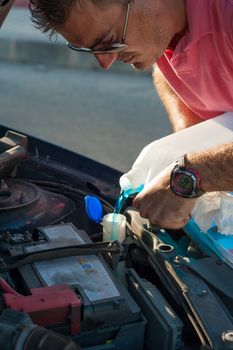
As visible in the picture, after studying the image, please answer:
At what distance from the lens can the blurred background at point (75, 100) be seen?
5465mm

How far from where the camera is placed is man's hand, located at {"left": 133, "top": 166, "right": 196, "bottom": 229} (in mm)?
1918

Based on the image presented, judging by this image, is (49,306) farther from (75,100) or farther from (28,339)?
(75,100)

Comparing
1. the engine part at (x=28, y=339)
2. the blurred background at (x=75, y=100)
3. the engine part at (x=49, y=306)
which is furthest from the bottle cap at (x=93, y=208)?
the blurred background at (x=75, y=100)

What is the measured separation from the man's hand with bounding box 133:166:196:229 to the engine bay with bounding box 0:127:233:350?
0.07 metres

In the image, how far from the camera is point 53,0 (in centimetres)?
180

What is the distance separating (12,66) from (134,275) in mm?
6145

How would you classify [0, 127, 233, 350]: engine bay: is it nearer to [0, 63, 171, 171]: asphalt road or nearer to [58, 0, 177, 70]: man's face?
[58, 0, 177, 70]: man's face

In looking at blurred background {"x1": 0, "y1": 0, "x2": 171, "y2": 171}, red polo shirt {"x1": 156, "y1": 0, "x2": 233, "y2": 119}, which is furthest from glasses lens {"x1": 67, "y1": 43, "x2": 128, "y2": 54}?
blurred background {"x1": 0, "y1": 0, "x2": 171, "y2": 171}

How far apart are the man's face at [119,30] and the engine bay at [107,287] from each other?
52 centimetres

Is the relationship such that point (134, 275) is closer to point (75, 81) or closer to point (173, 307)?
point (173, 307)

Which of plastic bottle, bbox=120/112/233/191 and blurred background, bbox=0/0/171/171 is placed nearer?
plastic bottle, bbox=120/112/233/191

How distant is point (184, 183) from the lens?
6.13ft

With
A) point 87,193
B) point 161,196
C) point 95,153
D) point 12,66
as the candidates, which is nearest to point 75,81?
point 12,66

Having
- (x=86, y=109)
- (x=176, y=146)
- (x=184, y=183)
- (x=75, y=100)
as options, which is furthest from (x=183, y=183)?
(x=75, y=100)
